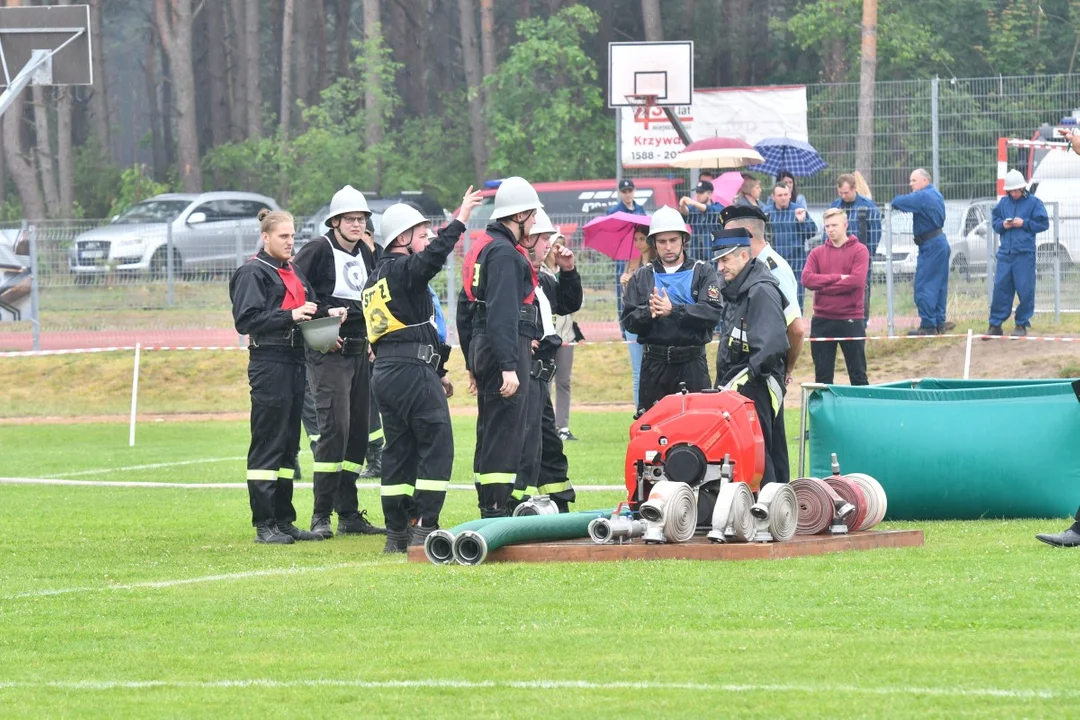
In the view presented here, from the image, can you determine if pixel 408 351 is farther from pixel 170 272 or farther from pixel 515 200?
pixel 170 272

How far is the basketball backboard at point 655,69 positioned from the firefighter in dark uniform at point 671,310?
63.1 feet

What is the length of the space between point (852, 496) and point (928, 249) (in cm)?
1329

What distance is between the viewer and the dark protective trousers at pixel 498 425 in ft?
36.6

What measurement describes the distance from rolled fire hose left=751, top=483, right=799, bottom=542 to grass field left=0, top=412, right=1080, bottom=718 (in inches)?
11.6

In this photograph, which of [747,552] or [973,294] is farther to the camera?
[973,294]

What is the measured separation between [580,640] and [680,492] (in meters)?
2.49

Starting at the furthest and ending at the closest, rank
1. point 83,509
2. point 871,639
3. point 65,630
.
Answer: point 83,509 → point 65,630 → point 871,639

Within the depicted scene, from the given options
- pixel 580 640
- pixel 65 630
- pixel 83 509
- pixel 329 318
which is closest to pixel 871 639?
pixel 580 640

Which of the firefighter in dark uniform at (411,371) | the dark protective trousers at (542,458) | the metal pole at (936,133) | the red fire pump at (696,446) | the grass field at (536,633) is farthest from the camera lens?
the metal pole at (936,133)

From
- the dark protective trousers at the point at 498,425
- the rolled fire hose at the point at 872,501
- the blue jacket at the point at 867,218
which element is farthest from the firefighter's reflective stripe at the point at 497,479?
the blue jacket at the point at 867,218

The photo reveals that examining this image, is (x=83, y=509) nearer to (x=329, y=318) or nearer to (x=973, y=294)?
(x=329, y=318)

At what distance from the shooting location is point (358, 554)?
1135 cm

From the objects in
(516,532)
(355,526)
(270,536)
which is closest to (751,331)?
(516,532)

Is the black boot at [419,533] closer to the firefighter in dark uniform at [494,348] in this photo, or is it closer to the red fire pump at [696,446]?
the firefighter in dark uniform at [494,348]
